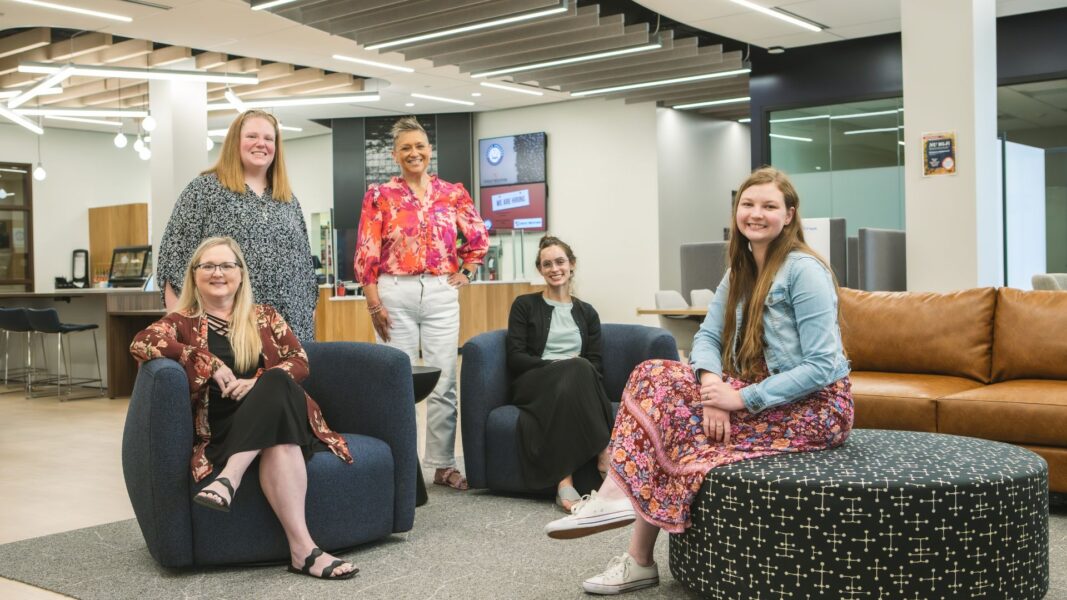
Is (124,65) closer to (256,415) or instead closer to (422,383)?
(422,383)

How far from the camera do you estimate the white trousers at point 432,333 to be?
418 cm

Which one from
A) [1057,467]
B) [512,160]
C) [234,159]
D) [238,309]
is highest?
[512,160]

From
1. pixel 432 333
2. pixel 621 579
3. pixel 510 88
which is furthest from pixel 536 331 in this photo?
pixel 510 88

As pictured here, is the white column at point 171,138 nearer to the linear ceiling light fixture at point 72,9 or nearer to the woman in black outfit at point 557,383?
the linear ceiling light fixture at point 72,9

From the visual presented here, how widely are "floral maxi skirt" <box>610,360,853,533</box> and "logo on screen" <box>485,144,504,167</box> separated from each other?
11054 mm

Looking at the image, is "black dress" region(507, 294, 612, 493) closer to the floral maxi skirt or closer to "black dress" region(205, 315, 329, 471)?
"black dress" region(205, 315, 329, 471)

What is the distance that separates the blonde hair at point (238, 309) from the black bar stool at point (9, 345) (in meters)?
6.20

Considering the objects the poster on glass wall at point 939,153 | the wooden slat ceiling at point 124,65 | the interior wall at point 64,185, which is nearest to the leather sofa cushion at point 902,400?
the poster on glass wall at point 939,153

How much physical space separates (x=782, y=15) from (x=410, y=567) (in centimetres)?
680

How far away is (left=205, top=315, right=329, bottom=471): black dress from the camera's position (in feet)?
9.62

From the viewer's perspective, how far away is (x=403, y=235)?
164 inches

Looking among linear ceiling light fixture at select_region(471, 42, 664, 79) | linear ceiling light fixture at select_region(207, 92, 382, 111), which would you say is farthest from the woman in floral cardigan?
linear ceiling light fixture at select_region(207, 92, 382, 111)

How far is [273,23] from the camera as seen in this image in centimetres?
830

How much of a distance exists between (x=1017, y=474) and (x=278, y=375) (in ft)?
6.91
